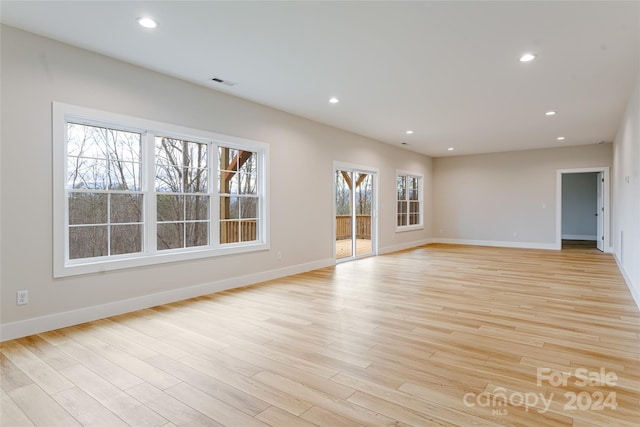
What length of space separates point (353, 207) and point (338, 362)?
5208 millimetres

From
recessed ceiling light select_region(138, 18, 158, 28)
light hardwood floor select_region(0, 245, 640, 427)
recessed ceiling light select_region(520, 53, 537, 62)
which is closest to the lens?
light hardwood floor select_region(0, 245, 640, 427)

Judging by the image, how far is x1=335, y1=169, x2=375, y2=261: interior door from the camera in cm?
756

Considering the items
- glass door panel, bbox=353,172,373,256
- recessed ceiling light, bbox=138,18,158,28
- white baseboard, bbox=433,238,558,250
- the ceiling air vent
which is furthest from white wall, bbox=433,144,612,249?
recessed ceiling light, bbox=138,18,158,28

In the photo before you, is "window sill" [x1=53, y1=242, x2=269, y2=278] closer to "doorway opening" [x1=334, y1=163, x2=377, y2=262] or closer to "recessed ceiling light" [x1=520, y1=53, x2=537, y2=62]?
"doorway opening" [x1=334, y1=163, x2=377, y2=262]

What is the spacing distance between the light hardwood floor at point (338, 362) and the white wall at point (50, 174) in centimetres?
28

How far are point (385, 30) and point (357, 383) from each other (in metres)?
2.89

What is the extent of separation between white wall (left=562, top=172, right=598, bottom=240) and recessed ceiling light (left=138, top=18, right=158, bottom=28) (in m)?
12.6

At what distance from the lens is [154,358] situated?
269cm

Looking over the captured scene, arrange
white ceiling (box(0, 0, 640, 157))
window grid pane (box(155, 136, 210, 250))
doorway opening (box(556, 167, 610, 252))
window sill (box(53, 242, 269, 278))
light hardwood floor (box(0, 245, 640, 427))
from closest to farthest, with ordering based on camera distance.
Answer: light hardwood floor (box(0, 245, 640, 427)) → white ceiling (box(0, 0, 640, 157)) → window sill (box(53, 242, 269, 278)) → window grid pane (box(155, 136, 210, 250)) → doorway opening (box(556, 167, 610, 252))

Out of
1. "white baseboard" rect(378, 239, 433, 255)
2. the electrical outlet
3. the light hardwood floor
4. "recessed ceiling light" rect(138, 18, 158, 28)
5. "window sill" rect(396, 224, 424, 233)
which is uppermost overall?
"recessed ceiling light" rect(138, 18, 158, 28)

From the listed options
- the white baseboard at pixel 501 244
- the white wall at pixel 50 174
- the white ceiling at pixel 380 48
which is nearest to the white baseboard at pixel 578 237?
the white baseboard at pixel 501 244

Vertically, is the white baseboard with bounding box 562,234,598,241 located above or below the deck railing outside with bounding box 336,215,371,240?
below

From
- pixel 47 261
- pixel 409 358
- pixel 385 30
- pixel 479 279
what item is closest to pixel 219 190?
pixel 47 261

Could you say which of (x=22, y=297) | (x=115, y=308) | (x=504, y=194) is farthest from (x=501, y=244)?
(x=22, y=297)
